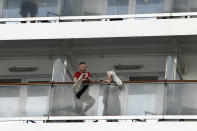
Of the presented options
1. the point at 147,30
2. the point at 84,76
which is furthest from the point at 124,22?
the point at 84,76

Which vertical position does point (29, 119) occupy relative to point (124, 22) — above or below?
below

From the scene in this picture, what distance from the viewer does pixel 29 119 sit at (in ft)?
68.1

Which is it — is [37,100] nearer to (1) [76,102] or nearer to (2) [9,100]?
(2) [9,100]

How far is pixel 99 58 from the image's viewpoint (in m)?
23.6

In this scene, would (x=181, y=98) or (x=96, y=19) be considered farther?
(x=96, y=19)

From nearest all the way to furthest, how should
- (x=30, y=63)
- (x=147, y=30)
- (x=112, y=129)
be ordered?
(x=112, y=129) < (x=147, y=30) < (x=30, y=63)

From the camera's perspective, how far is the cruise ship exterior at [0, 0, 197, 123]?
20.5 m

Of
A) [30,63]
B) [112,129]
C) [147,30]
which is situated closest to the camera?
[112,129]

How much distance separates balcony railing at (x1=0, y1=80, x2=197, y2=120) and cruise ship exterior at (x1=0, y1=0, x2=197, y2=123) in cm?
2

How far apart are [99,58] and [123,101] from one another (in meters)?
3.22

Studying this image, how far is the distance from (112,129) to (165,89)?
56.0 inches

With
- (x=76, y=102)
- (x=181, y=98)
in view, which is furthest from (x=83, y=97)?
(x=181, y=98)

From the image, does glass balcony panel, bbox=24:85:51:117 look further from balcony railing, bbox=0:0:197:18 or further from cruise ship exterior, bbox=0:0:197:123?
balcony railing, bbox=0:0:197:18

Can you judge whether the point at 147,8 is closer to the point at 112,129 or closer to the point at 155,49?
the point at 155,49
